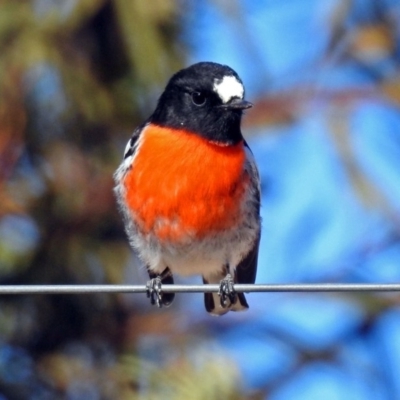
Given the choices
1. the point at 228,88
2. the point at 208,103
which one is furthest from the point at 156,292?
the point at 228,88

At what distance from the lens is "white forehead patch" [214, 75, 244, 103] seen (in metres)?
5.52

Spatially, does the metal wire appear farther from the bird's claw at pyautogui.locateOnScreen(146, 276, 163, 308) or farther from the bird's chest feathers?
the bird's claw at pyautogui.locateOnScreen(146, 276, 163, 308)

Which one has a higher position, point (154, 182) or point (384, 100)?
point (384, 100)

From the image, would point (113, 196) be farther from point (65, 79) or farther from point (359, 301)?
point (359, 301)

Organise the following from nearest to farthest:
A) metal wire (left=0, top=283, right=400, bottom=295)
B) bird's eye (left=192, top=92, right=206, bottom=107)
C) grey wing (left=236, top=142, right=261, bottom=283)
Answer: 1. metal wire (left=0, top=283, right=400, bottom=295)
2. bird's eye (left=192, top=92, right=206, bottom=107)
3. grey wing (left=236, top=142, right=261, bottom=283)

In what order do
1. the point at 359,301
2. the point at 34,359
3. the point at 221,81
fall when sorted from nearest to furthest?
the point at 221,81, the point at 34,359, the point at 359,301

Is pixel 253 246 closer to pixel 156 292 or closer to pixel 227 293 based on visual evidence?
pixel 227 293

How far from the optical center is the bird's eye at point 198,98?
5.67 m

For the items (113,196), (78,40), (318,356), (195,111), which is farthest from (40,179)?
(318,356)

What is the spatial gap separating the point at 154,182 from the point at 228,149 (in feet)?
1.38

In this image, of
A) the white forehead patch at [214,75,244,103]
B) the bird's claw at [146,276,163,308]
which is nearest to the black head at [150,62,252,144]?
the white forehead patch at [214,75,244,103]

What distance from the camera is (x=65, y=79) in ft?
23.4

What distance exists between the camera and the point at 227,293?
5.64 metres

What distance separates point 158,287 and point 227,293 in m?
0.34
